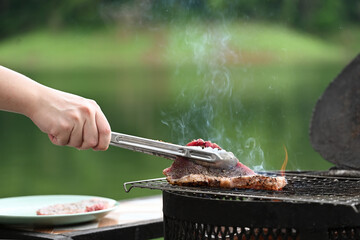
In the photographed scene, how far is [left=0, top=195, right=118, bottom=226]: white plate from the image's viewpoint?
8.57 ft

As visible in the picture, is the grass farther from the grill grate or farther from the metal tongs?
the metal tongs

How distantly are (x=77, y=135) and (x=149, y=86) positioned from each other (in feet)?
79.2

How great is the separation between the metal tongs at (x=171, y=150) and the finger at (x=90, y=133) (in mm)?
157

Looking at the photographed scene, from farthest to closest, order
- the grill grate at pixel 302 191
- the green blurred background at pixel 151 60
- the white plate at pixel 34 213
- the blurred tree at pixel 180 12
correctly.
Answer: the blurred tree at pixel 180 12
the green blurred background at pixel 151 60
the white plate at pixel 34 213
the grill grate at pixel 302 191

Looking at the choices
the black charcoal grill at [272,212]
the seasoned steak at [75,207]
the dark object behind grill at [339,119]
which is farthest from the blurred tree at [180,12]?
the black charcoal grill at [272,212]

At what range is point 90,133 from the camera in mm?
2092

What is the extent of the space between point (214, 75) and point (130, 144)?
1716mm

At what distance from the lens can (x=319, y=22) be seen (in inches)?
923

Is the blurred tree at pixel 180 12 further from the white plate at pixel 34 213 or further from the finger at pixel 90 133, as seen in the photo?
the finger at pixel 90 133

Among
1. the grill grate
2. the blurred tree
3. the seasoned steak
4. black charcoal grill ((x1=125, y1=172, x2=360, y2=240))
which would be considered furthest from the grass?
black charcoal grill ((x1=125, y1=172, x2=360, y2=240))

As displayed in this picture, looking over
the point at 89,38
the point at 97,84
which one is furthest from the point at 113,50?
the point at 97,84

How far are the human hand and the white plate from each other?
2.09 ft

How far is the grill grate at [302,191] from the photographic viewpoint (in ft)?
6.41

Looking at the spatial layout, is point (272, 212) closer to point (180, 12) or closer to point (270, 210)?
point (270, 210)
